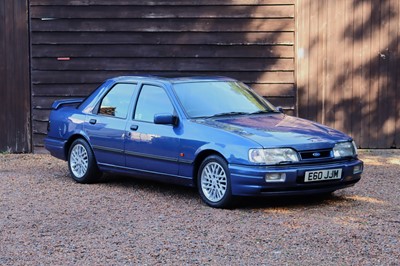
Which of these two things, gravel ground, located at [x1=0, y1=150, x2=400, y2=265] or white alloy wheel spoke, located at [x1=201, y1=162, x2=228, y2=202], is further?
white alloy wheel spoke, located at [x1=201, y1=162, x2=228, y2=202]

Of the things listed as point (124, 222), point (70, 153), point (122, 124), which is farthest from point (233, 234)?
Answer: point (70, 153)

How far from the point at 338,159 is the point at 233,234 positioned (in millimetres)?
1798

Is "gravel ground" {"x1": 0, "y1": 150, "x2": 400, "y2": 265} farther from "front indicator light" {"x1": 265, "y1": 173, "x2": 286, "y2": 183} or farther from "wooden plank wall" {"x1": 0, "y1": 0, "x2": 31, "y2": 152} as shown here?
"wooden plank wall" {"x1": 0, "y1": 0, "x2": 31, "y2": 152}

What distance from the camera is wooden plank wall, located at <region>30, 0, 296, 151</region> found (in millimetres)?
13258

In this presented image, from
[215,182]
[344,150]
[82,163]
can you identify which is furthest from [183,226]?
[82,163]

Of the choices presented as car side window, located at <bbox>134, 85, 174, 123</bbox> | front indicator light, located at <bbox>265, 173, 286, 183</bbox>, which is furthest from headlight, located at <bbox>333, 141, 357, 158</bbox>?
car side window, located at <bbox>134, 85, 174, 123</bbox>

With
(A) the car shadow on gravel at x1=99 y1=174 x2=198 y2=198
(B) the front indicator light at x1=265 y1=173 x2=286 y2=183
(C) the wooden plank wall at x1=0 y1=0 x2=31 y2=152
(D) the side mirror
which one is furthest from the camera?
(C) the wooden plank wall at x1=0 y1=0 x2=31 y2=152

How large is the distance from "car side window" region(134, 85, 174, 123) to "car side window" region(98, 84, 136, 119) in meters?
0.21

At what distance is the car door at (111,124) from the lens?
31.8 ft

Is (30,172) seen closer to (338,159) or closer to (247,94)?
(247,94)

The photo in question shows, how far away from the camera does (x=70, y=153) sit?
1048cm

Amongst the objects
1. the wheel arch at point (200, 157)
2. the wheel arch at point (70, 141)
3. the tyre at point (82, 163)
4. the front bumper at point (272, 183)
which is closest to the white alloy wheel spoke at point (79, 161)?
the tyre at point (82, 163)

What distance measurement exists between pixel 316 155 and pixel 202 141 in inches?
47.5

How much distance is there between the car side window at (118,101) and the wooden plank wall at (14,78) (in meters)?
3.77
